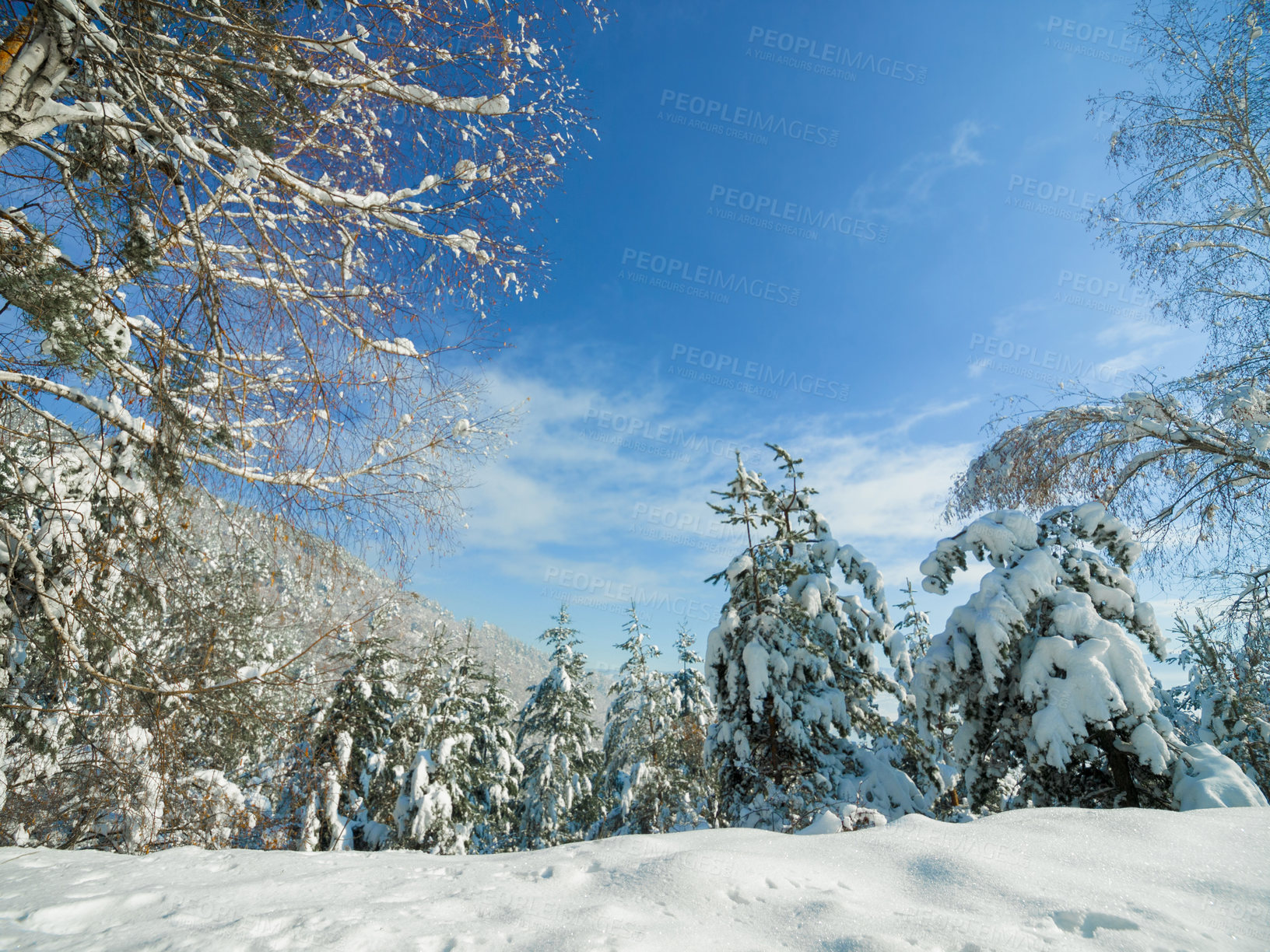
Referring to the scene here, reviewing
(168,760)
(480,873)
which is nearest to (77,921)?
(480,873)

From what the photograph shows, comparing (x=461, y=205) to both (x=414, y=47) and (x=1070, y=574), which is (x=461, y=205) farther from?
(x=1070, y=574)

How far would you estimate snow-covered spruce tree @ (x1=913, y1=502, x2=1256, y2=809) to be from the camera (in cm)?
513

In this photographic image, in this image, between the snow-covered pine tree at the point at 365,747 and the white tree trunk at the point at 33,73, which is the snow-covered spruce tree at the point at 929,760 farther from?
the snow-covered pine tree at the point at 365,747

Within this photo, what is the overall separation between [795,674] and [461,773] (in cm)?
1135

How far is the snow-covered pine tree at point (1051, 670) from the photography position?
5152 millimetres

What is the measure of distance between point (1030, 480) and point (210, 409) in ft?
29.0

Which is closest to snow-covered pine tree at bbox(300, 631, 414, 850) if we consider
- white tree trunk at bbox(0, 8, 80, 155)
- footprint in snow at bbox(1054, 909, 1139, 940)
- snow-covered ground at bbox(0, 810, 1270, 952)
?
snow-covered ground at bbox(0, 810, 1270, 952)

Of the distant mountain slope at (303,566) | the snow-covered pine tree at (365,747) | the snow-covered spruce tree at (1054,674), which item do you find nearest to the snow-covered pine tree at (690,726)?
the snow-covered pine tree at (365,747)

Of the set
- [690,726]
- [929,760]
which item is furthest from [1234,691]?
[690,726]

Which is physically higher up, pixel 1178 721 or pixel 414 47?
pixel 414 47

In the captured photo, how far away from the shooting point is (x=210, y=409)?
11.1 feet

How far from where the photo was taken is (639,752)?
60.8 feet

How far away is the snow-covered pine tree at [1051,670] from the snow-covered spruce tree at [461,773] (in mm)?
12701

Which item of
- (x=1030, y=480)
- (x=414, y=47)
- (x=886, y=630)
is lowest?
(x=886, y=630)
